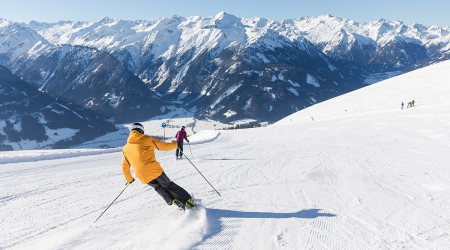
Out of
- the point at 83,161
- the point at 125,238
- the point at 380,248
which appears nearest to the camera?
the point at 380,248

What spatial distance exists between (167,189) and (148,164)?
83cm

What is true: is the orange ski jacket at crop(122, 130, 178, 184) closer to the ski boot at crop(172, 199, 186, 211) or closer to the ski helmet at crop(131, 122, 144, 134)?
the ski helmet at crop(131, 122, 144, 134)

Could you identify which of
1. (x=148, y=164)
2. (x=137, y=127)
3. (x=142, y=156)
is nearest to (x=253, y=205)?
(x=148, y=164)

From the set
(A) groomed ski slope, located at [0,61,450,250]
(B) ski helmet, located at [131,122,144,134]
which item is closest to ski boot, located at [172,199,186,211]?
(A) groomed ski slope, located at [0,61,450,250]

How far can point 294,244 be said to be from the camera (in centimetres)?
499

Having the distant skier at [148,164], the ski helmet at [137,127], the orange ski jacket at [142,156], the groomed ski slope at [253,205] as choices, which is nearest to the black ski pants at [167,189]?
the distant skier at [148,164]

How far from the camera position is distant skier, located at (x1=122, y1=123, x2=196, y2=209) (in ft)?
19.2

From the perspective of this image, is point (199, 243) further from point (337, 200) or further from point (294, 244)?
point (337, 200)

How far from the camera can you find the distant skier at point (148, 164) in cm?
585

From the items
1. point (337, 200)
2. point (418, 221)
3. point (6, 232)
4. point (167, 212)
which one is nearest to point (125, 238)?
point (167, 212)

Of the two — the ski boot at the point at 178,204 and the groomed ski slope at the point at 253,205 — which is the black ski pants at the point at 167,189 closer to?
the ski boot at the point at 178,204

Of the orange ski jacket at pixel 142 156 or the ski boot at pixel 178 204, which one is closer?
the orange ski jacket at pixel 142 156

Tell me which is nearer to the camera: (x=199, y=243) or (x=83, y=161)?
(x=199, y=243)

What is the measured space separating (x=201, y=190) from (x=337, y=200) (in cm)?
396
